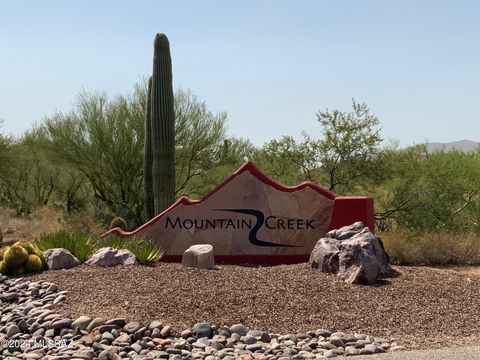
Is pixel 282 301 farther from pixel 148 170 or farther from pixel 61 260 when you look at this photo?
pixel 148 170

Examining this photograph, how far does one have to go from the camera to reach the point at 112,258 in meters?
12.3

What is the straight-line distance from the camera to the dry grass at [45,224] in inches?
805

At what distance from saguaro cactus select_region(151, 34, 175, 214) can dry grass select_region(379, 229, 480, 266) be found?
5.63 m

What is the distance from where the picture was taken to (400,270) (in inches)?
490

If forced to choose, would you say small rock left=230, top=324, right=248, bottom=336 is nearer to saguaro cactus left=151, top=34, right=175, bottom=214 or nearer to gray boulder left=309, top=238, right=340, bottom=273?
gray boulder left=309, top=238, right=340, bottom=273

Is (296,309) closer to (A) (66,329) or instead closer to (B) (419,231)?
(A) (66,329)

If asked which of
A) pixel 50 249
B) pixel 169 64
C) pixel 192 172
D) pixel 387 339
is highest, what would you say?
pixel 169 64

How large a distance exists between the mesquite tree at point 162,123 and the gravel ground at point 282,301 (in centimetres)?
555

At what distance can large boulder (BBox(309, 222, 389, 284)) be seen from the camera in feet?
36.9

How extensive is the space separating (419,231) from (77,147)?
12279 millimetres

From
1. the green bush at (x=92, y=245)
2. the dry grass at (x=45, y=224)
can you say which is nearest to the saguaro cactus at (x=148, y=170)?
the dry grass at (x=45, y=224)

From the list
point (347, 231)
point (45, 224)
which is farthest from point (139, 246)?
point (45, 224)

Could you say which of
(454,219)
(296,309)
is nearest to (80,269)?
(296,309)

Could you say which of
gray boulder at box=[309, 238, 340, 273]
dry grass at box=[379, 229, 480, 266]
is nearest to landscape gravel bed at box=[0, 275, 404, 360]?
gray boulder at box=[309, 238, 340, 273]
